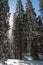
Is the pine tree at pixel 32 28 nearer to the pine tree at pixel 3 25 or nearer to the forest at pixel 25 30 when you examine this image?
the forest at pixel 25 30

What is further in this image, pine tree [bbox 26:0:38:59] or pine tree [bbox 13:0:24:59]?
pine tree [bbox 13:0:24:59]

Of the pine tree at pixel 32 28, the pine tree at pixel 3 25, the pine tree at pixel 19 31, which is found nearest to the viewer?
the pine tree at pixel 3 25

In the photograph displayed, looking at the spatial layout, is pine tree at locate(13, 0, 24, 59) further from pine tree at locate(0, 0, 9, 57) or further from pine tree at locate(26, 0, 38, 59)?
pine tree at locate(0, 0, 9, 57)

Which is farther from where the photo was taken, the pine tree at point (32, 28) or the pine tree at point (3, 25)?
the pine tree at point (32, 28)

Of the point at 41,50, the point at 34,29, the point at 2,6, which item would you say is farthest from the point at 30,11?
the point at 41,50

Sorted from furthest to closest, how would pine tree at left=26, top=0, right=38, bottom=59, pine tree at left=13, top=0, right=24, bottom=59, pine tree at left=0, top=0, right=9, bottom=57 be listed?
pine tree at left=13, top=0, right=24, bottom=59 → pine tree at left=26, top=0, right=38, bottom=59 → pine tree at left=0, top=0, right=9, bottom=57

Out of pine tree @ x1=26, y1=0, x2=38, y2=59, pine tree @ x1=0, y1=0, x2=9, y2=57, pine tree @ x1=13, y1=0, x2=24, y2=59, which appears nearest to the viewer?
pine tree @ x1=0, y1=0, x2=9, y2=57

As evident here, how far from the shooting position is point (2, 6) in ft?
71.3

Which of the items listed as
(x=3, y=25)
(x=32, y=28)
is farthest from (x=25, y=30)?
(x=3, y=25)

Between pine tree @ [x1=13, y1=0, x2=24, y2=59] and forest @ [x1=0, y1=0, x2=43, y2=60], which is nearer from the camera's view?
forest @ [x1=0, y1=0, x2=43, y2=60]

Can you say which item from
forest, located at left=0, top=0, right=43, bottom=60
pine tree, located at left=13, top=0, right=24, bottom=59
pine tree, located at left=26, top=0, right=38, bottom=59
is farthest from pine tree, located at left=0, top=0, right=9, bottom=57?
pine tree, located at left=26, top=0, right=38, bottom=59

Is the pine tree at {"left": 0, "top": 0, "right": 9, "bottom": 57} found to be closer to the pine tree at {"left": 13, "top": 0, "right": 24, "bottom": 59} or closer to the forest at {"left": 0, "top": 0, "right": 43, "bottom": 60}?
the forest at {"left": 0, "top": 0, "right": 43, "bottom": 60}

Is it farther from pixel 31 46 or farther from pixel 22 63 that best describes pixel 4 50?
pixel 22 63

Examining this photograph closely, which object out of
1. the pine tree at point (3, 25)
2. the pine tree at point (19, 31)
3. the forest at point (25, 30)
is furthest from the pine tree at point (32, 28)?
the pine tree at point (3, 25)
